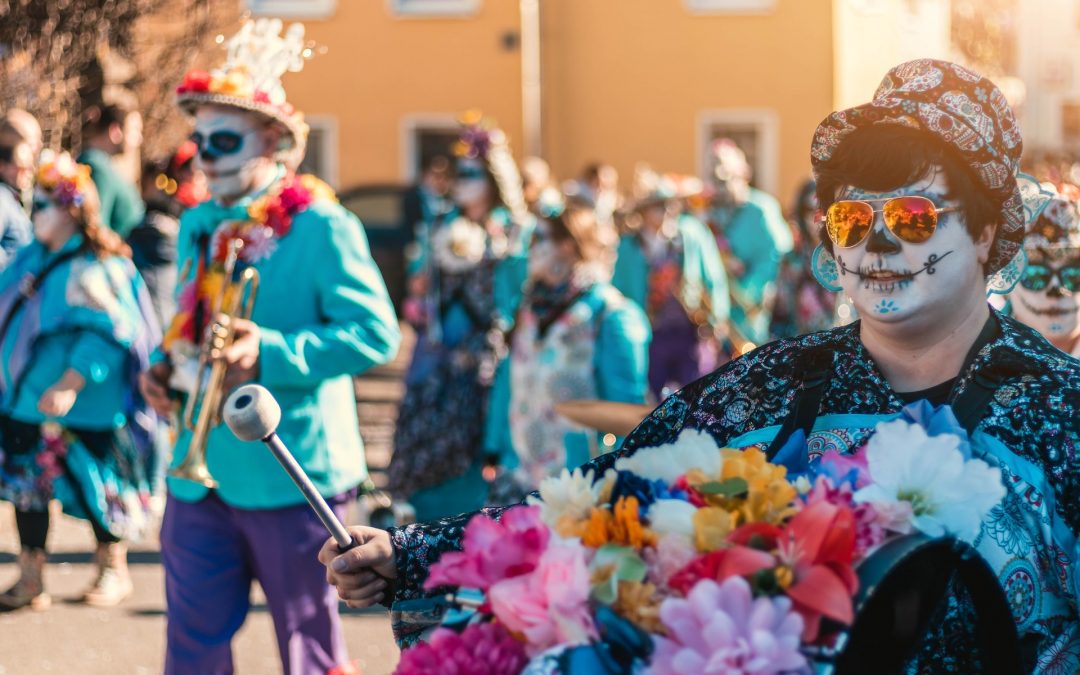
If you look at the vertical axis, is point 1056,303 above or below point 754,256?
above

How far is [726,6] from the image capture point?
2456 centimetres

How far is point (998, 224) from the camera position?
10.4 ft

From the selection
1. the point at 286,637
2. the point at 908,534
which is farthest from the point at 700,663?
the point at 286,637

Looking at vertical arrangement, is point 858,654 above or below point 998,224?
below

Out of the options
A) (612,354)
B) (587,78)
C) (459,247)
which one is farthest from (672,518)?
(587,78)

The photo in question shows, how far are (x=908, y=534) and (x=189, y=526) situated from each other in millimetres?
2884

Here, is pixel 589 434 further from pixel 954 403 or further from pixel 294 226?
pixel 954 403

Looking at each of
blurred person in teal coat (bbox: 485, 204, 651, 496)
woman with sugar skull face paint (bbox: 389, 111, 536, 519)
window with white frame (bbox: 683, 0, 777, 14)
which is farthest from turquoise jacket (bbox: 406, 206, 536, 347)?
window with white frame (bbox: 683, 0, 777, 14)

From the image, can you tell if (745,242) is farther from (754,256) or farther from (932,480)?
(932,480)

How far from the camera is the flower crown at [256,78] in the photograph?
506cm

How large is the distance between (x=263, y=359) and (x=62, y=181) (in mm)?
2905

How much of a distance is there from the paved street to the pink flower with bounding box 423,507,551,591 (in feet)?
13.3

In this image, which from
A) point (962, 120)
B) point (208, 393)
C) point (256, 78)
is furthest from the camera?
point (256, 78)

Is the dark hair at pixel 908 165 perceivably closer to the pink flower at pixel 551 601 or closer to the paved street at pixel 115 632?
the pink flower at pixel 551 601
